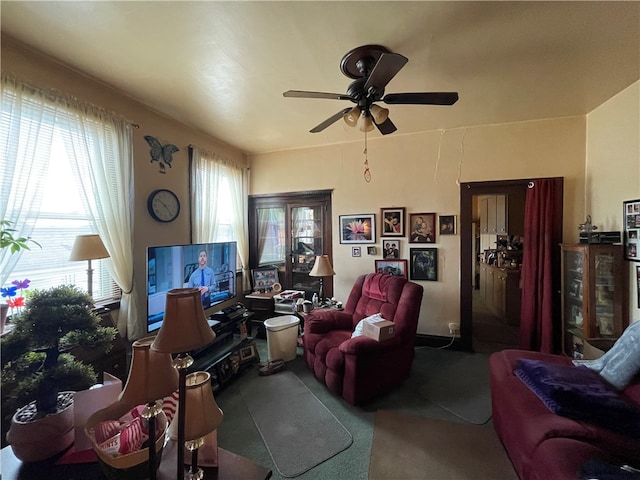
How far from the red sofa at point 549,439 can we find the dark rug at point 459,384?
1.62 ft

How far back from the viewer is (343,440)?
6.45 ft

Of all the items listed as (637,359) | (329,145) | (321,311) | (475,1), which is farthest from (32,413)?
(329,145)

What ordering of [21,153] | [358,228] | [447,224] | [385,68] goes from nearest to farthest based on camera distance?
[385,68]
[21,153]
[447,224]
[358,228]

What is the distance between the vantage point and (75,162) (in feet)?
6.95

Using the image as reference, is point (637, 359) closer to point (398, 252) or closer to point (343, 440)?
point (343, 440)

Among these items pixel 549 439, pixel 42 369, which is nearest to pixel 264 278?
pixel 42 369

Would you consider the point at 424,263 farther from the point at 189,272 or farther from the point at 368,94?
the point at 189,272

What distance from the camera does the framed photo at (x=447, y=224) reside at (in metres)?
3.42

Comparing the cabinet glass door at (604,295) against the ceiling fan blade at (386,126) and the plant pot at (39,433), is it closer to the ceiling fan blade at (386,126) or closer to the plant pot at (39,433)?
Result: the ceiling fan blade at (386,126)

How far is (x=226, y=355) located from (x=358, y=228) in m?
2.28

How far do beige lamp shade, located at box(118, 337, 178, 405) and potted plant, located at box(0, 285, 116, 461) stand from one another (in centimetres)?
40

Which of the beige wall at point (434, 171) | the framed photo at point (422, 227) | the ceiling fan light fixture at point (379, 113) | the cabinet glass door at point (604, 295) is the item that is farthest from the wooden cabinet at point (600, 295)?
the ceiling fan light fixture at point (379, 113)

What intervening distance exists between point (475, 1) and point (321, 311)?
284 centimetres

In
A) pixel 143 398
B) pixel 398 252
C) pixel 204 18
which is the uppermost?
pixel 204 18
